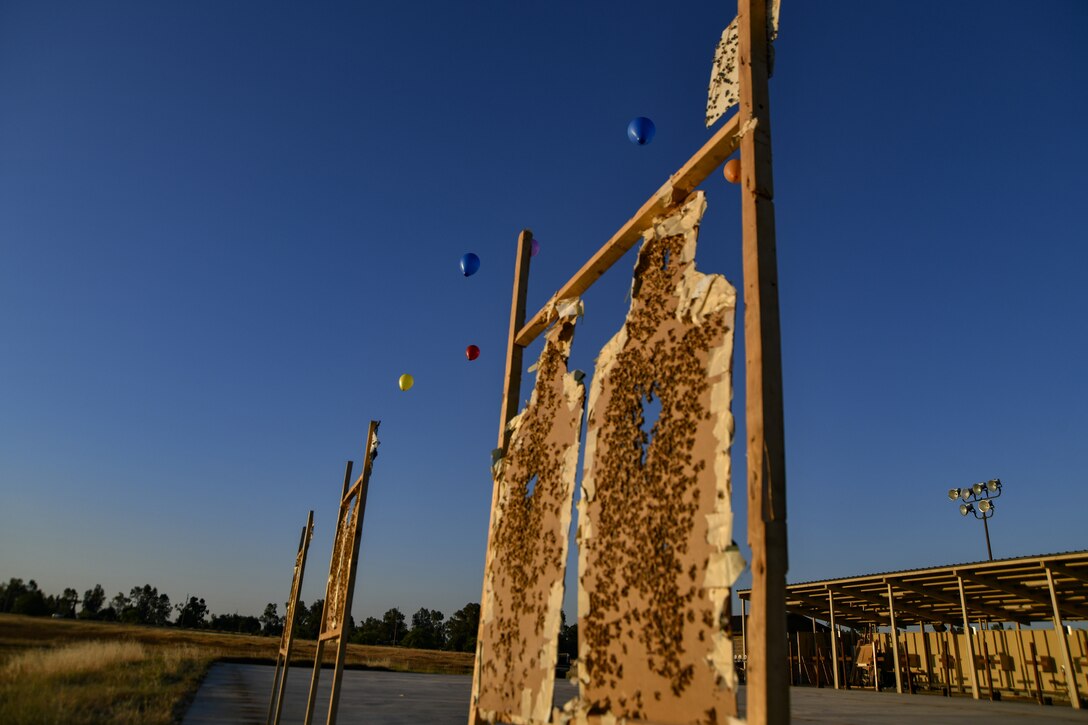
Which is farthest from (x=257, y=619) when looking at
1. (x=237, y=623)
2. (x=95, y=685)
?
(x=95, y=685)

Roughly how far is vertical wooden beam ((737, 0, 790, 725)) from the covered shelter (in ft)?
42.0

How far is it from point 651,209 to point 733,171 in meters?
0.50

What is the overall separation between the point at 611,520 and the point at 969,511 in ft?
91.6

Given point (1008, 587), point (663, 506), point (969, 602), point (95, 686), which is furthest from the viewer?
point (969, 602)

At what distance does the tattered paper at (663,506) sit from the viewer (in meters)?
1.83

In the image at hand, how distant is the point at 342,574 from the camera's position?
6395 millimetres

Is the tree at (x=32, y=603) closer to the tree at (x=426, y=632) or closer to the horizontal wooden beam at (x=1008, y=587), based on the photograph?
the tree at (x=426, y=632)

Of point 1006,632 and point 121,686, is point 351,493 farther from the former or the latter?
point 1006,632

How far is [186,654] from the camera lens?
24.3 metres

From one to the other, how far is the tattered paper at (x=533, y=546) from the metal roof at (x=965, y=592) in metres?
11.0

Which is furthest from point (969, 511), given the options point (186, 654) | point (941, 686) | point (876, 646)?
point (186, 654)

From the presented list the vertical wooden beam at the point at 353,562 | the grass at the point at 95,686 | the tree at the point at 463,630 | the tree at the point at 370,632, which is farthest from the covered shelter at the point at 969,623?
the tree at the point at 370,632

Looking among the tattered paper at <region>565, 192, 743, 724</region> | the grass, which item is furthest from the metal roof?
the tattered paper at <region>565, 192, 743, 724</region>

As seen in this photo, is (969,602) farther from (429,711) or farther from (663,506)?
(663,506)
